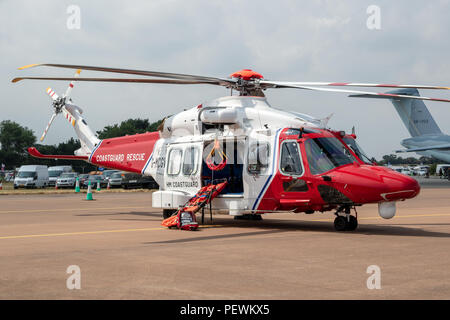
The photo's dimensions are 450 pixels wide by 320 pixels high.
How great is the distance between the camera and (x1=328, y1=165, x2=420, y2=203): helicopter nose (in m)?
11.8

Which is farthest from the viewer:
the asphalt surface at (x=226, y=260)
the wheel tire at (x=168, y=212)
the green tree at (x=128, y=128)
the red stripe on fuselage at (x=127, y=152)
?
the green tree at (x=128, y=128)

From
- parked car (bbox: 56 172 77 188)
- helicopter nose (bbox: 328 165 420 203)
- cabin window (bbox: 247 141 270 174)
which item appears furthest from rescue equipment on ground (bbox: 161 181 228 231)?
parked car (bbox: 56 172 77 188)

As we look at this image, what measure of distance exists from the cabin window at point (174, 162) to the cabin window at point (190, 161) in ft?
0.83

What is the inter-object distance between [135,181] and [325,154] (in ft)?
104

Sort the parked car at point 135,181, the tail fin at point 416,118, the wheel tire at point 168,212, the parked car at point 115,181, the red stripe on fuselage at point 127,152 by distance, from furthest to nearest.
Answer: the tail fin at point 416,118 < the parked car at point 115,181 < the parked car at point 135,181 < the red stripe on fuselage at point 127,152 < the wheel tire at point 168,212

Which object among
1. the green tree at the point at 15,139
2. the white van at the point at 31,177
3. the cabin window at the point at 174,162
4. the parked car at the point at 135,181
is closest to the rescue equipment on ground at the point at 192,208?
the cabin window at the point at 174,162

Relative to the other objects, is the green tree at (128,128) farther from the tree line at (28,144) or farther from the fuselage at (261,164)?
the fuselage at (261,164)

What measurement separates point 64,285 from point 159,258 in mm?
2450

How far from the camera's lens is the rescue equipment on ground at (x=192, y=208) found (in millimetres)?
13820

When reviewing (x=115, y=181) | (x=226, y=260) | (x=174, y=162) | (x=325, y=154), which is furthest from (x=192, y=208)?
(x=115, y=181)

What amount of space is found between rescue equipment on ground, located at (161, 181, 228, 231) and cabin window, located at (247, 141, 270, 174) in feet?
3.43

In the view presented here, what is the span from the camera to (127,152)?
18.2 metres

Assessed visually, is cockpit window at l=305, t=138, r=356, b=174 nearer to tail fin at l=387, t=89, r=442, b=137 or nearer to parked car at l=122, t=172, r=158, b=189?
parked car at l=122, t=172, r=158, b=189
